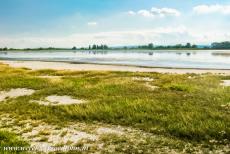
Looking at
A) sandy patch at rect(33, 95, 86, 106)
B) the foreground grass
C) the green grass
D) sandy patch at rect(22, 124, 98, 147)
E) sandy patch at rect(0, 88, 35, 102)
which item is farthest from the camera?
sandy patch at rect(0, 88, 35, 102)

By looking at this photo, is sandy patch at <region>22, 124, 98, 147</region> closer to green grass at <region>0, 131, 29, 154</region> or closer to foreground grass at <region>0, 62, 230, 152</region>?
green grass at <region>0, 131, 29, 154</region>

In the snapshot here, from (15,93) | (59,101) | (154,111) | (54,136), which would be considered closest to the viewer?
(54,136)

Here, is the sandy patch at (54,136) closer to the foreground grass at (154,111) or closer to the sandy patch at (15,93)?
the foreground grass at (154,111)

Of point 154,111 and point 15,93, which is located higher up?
point 154,111

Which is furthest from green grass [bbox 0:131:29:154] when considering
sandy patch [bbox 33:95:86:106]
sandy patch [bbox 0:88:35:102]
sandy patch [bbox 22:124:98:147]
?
sandy patch [bbox 0:88:35:102]

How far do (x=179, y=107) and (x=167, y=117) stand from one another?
226cm

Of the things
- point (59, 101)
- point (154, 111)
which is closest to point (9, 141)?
point (154, 111)

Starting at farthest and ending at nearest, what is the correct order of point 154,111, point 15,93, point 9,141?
1. point 15,93
2. point 154,111
3. point 9,141

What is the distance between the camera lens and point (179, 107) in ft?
53.0

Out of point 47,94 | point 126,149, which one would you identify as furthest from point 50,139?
point 47,94

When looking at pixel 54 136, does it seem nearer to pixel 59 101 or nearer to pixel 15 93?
pixel 59 101

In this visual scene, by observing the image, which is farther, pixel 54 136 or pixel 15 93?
pixel 15 93

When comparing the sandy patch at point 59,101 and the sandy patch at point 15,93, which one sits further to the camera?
the sandy patch at point 15,93

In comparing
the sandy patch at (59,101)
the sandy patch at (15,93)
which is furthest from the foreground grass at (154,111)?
the sandy patch at (15,93)
